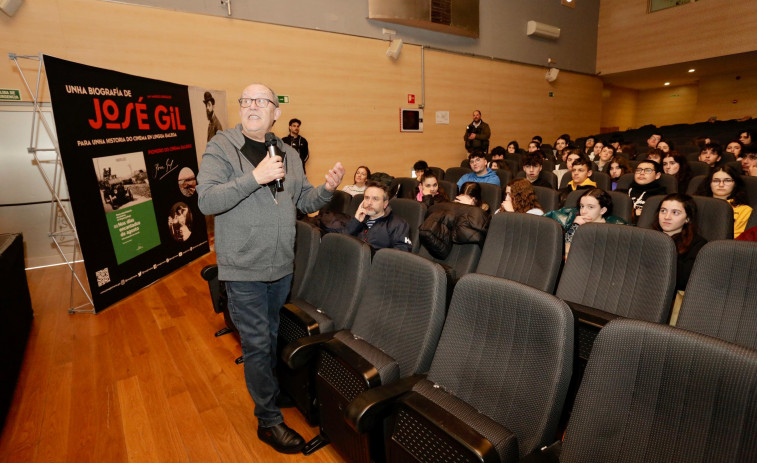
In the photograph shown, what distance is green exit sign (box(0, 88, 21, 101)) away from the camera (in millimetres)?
4027

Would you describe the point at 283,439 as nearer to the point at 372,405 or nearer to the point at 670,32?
the point at 372,405

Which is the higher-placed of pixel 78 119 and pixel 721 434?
pixel 78 119

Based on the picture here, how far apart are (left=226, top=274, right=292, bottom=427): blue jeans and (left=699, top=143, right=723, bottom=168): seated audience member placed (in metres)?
5.58

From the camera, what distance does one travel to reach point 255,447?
6.03 feet

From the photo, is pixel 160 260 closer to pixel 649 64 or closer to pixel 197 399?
pixel 197 399

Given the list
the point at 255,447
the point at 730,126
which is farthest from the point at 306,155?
the point at 730,126

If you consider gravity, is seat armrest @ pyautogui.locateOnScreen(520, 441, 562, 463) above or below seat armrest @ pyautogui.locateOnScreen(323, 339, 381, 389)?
below

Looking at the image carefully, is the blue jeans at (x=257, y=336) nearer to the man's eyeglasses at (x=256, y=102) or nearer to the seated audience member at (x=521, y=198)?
the man's eyeglasses at (x=256, y=102)

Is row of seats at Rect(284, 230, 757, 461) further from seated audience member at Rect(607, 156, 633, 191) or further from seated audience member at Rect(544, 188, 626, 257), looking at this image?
seated audience member at Rect(607, 156, 633, 191)

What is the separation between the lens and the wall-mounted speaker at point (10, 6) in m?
3.85

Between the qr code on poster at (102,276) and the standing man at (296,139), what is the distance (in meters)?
3.19

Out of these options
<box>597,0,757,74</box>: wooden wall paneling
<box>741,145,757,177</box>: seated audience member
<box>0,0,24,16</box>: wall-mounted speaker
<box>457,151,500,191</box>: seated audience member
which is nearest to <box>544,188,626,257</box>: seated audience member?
<box>457,151,500,191</box>: seated audience member

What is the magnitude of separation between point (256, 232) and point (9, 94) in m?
4.43

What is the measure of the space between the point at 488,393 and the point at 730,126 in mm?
10574
